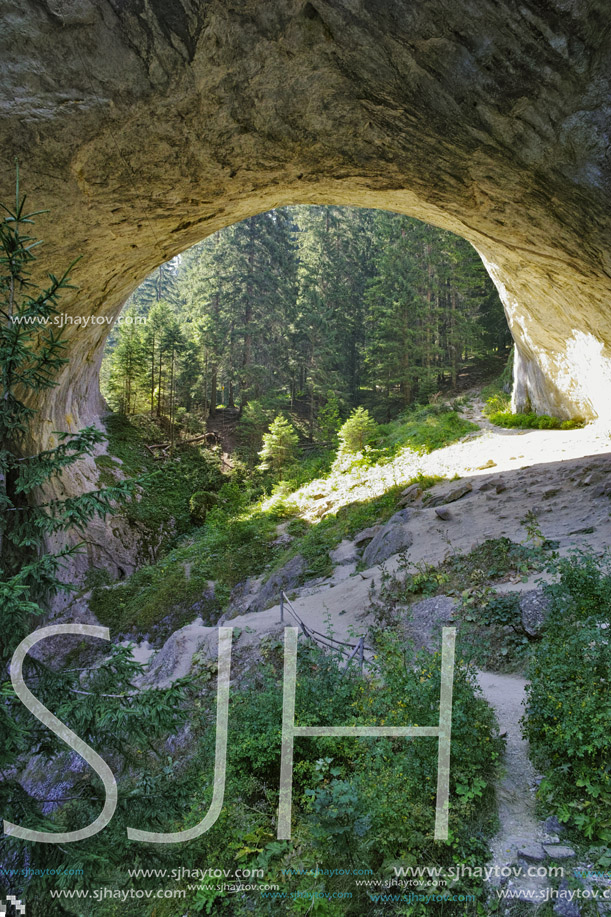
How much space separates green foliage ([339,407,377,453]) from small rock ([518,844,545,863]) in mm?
16361

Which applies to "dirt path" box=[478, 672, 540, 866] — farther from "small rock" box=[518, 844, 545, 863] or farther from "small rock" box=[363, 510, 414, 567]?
"small rock" box=[363, 510, 414, 567]

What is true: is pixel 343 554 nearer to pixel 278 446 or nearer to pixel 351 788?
pixel 351 788

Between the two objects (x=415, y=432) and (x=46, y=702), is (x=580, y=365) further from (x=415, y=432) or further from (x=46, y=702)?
(x=46, y=702)

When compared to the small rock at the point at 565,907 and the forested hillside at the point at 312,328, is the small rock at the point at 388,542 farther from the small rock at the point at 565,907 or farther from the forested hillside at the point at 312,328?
the forested hillside at the point at 312,328

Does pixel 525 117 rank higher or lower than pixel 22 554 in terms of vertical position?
higher

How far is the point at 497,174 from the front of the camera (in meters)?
6.81

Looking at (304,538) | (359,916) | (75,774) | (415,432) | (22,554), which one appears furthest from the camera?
(415,432)

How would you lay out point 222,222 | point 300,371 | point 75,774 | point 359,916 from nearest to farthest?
point 359,916 < point 75,774 < point 222,222 < point 300,371

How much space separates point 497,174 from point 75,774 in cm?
1088

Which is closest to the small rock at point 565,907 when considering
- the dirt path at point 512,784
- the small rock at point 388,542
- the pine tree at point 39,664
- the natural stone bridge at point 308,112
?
the dirt path at point 512,784

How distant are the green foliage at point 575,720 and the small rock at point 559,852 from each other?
0.18 metres

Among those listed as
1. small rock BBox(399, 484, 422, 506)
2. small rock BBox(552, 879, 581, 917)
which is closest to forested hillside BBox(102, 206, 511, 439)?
small rock BBox(399, 484, 422, 506)

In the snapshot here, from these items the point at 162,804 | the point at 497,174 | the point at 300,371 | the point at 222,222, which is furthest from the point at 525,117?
the point at 300,371

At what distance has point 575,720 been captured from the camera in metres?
4.09
